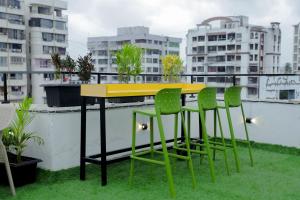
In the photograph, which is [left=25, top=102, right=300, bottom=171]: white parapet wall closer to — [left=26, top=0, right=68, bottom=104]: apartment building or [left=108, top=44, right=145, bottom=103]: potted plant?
[left=108, top=44, right=145, bottom=103]: potted plant

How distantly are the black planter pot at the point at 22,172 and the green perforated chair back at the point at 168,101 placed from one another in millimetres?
1288

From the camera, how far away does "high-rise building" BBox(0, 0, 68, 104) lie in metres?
37.6

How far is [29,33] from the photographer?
40.9 metres

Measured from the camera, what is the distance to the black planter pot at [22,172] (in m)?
3.15

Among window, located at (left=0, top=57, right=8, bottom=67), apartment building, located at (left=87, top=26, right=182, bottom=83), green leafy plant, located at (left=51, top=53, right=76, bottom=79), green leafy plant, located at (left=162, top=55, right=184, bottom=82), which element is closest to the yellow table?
green leafy plant, located at (left=51, top=53, right=76, bottom=79)

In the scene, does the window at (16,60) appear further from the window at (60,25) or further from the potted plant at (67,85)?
the potted plant at (67,85)

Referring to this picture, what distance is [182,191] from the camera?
3.07m

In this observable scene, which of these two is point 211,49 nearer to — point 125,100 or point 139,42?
point 139,42

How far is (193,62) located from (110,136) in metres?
56.9

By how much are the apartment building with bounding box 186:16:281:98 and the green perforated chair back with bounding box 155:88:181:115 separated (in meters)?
53.3

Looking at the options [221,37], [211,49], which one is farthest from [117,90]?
[211,49]

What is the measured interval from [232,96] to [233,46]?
54168 mm

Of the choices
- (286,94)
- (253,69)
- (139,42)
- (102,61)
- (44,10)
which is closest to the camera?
(286,94)

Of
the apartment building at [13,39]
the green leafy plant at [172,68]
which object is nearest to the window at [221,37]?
the apartment building at [13,39]
